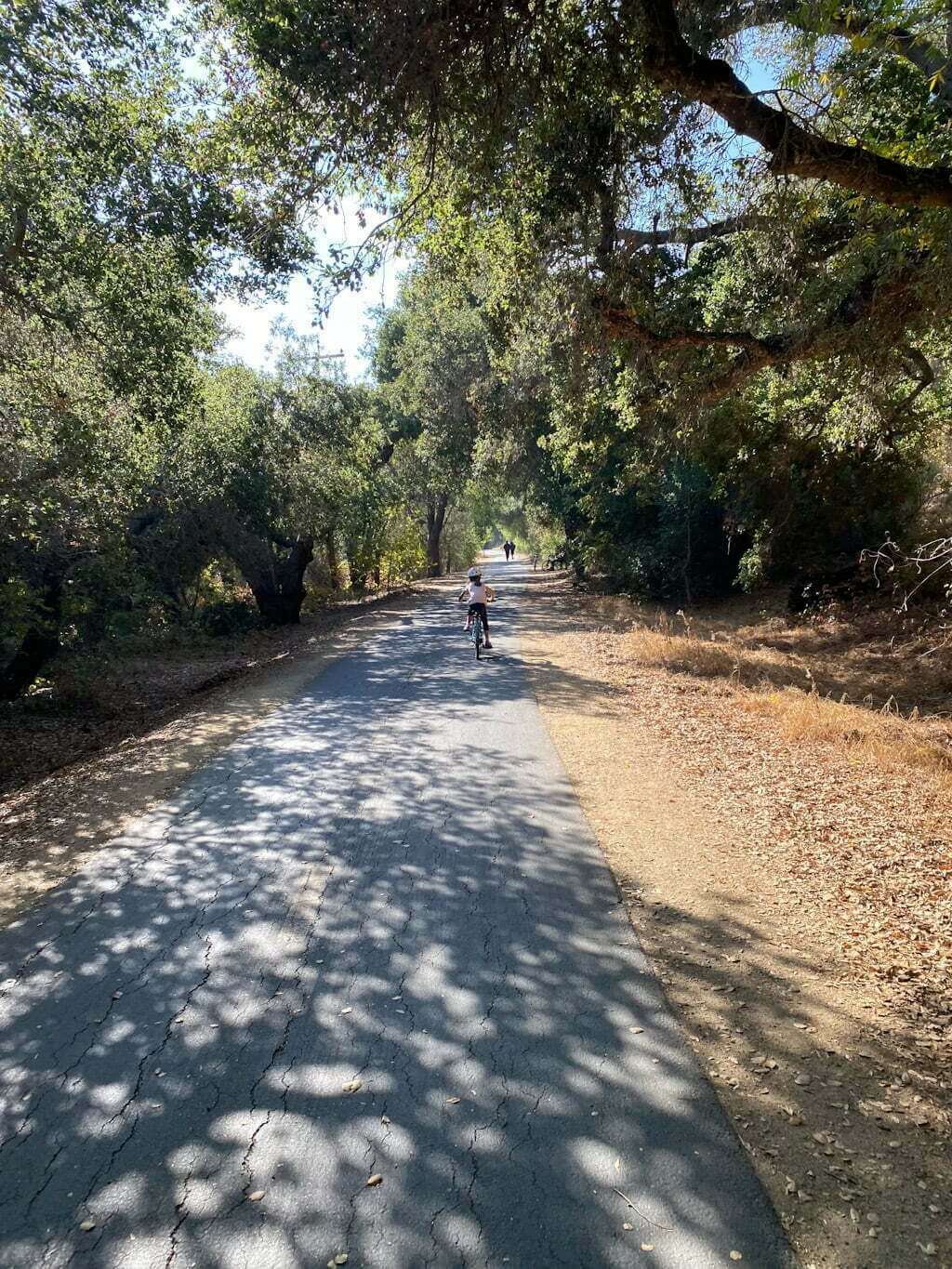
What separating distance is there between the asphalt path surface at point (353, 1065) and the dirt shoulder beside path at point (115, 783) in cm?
38

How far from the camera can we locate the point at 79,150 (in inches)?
342

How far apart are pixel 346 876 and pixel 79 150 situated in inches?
381

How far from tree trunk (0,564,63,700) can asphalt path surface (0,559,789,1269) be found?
272 inches

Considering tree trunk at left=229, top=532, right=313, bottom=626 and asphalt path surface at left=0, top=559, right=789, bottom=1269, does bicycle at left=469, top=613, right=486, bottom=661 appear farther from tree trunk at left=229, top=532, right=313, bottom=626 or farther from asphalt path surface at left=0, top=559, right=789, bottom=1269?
tree trunk at left=229, top=532, right=313, bottom=626

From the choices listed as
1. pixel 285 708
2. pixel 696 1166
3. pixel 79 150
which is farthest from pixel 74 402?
pixel 696 1166

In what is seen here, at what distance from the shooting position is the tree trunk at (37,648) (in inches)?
429

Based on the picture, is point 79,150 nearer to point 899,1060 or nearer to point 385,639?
point 385,639

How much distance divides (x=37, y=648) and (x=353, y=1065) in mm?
11194

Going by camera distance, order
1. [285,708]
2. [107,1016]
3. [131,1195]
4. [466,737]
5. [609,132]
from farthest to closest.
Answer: [285,708], [466,737], [609,132], [107,1016], [131,1195]

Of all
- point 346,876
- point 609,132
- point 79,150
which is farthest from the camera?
point 79,150

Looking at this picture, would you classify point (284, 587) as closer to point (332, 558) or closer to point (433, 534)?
point (332, 558)

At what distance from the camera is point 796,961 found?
3.73 m

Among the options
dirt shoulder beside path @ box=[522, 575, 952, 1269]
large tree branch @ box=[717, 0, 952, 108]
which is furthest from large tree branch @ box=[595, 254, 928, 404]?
dirt shoulder beside path @ box=[522, 575, 952, 1269]

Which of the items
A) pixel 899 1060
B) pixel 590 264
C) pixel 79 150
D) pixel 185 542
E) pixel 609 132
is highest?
pixel 79 150
